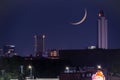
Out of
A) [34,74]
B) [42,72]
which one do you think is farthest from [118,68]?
[42,72]

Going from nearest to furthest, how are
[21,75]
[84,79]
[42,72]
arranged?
[84,79] < [21,75] < [42,72]

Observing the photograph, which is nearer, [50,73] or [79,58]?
[50,73]

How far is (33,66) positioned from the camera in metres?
9.53

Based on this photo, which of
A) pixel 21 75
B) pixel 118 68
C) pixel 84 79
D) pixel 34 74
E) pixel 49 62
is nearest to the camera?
pixel 84 79

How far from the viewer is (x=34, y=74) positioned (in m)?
8.40

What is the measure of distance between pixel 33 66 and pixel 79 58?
1.40m

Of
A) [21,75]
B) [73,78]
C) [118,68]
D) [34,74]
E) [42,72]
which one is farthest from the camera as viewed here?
[42,72]

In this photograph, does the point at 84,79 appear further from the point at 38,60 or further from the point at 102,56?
the point at 38,60

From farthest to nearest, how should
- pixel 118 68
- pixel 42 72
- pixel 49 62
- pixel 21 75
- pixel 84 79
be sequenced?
pixel 49 62 < pixel 42 72 < pixel 21 75 < pixel 118 68 < pixel 84 79

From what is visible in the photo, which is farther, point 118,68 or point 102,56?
point 102,56

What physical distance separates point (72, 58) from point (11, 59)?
2170mm

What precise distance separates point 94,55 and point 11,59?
2.68 metres

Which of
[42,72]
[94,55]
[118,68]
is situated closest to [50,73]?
[42,72]

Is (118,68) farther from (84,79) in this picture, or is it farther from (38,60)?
(38,60)
